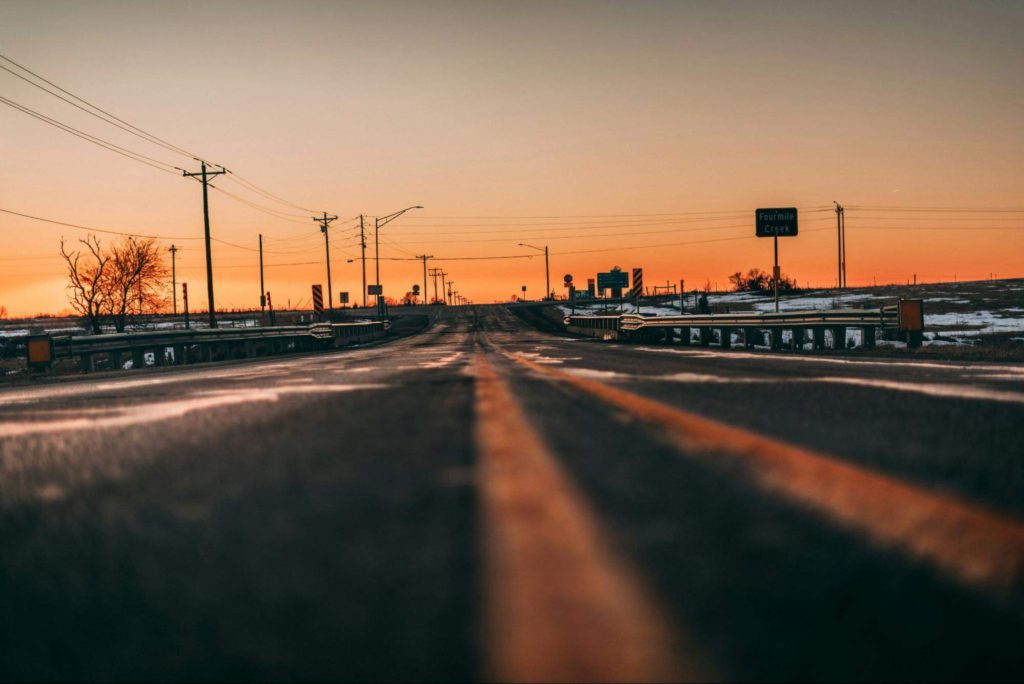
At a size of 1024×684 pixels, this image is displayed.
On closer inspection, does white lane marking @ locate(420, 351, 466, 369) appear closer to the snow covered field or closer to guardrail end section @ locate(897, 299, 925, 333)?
guardrail end section @ locate(897, 299, 925, 333)

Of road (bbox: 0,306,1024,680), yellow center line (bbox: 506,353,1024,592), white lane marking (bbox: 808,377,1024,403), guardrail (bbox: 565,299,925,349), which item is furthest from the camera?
guardrail (bbox: 565,299,925,349)

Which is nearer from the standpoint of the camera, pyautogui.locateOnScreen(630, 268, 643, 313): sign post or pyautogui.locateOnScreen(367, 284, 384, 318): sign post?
pyautogui.locateOnScreen(630, 268, 643, 313): sign post

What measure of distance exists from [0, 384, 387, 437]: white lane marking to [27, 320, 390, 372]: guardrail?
1518 centimetres

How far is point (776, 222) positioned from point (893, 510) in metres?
38.2

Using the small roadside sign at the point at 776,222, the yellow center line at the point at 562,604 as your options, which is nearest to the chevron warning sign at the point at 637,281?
the small roadside sign at the point at 776,222

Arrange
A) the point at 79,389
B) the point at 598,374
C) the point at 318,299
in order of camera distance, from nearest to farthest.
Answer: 1. the point at 598,374
2. the point at 79,389
3. the point at 318,299

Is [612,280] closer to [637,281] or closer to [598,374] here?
[637,281]

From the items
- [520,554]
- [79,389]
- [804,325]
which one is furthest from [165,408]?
[804,325]

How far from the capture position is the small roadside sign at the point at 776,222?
3856cm

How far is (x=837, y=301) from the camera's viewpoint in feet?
263

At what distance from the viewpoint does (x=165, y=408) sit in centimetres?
703

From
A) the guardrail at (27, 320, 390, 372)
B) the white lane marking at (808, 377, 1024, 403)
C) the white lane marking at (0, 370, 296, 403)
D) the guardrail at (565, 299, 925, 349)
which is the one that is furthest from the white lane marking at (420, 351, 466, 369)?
the guardrail at (565, 299, 925, 349)

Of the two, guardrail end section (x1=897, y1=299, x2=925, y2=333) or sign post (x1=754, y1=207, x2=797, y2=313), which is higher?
sign post (x1=754, y1=207, x2=797, y2=313)

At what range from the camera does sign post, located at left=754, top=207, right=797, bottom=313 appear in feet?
127
